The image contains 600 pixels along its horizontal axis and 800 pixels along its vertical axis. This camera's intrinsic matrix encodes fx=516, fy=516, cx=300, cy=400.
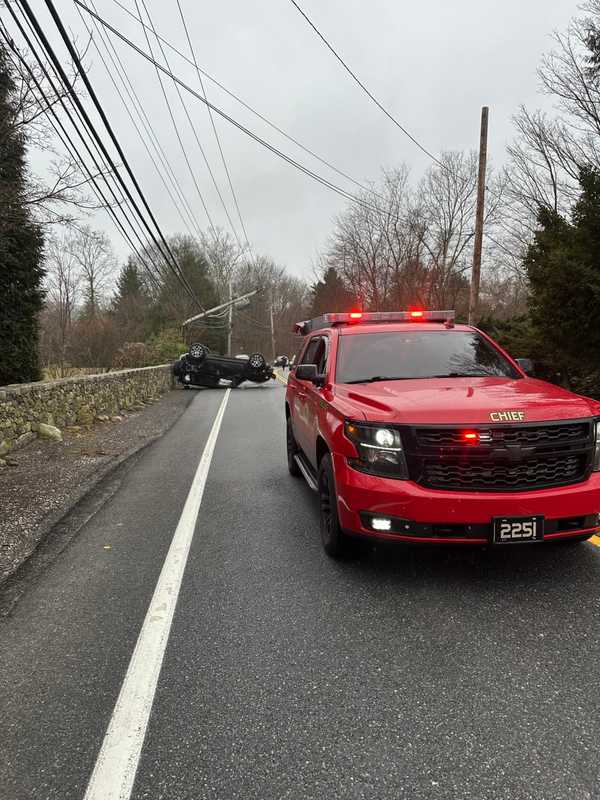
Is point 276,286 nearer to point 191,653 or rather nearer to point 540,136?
point 540,136

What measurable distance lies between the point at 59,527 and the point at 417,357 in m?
3.72

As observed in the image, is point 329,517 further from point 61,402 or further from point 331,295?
point 331,295

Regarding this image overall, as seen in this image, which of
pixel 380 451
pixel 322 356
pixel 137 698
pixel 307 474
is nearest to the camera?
pixel 137 698

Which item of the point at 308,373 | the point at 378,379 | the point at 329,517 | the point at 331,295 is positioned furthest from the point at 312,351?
the point at 331,295

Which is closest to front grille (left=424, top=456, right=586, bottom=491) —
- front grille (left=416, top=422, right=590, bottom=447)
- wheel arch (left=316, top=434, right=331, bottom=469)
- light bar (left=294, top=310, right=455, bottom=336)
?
front grille (left=416, top=422, right=590, bottom=447)

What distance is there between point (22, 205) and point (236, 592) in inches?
230

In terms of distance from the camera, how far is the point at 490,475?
3186mm

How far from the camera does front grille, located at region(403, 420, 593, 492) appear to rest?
3.16 m

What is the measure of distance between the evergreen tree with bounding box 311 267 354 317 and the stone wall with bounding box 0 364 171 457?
29808 millimetres

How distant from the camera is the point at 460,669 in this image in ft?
8.46

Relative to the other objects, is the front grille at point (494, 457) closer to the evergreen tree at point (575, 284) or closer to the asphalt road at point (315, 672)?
the asphalt road at point (315, 672)

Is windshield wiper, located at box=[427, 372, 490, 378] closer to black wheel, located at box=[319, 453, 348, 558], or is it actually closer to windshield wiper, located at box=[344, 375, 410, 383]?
windshield wiper, located at box=[344, 375, 410, 383]

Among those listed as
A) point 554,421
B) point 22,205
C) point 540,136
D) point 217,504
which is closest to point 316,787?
point 554,421

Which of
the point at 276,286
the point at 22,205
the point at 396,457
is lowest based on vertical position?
the point at 396,457
